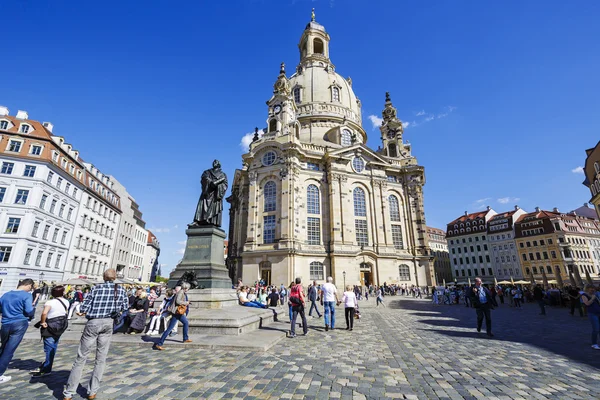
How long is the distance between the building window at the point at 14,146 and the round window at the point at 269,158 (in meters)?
25.4

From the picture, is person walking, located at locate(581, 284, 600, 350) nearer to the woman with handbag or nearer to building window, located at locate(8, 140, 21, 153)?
the woman with handbag

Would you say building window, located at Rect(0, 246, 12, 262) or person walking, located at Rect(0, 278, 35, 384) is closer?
person walking, located at Rect(0, 278, 35, 384)

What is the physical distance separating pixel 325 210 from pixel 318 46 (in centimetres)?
4135

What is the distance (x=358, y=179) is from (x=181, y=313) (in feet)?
111

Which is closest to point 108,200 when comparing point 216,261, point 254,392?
point 216,261

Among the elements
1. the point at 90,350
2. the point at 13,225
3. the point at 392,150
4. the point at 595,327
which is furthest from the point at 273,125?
the point at 90,350

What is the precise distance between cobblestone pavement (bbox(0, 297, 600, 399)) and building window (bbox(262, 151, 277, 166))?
29914 millimetres

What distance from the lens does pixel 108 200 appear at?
42.5m

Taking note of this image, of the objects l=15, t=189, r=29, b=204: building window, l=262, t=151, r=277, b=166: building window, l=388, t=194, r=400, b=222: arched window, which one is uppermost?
l=262, t=151, r=277, b=166: building window

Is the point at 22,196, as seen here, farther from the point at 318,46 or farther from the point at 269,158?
the point at 318,46

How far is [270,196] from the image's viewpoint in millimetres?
35562

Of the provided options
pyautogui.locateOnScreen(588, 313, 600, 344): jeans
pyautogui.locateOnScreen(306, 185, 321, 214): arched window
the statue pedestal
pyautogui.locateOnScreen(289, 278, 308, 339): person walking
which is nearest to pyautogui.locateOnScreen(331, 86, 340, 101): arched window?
pyautogui.locateOnScreen(306, 185, 321, 214): arched window

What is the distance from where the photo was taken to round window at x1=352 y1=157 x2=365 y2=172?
39031 millimetres

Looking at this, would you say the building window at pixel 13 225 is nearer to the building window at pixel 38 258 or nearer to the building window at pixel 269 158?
the building window at pixel 38 258
